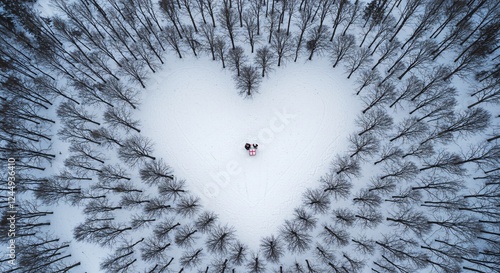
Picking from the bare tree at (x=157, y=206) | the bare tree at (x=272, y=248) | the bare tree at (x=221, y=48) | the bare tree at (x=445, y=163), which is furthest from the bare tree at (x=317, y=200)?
the bare tree at (x=221, y=48)

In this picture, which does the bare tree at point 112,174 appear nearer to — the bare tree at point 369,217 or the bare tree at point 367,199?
the bare tree at point 367,199

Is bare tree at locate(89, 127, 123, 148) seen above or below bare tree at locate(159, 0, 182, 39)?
below

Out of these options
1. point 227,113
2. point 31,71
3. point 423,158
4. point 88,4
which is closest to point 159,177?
point 227,113

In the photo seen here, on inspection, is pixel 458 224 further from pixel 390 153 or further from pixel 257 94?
pixel 257 94

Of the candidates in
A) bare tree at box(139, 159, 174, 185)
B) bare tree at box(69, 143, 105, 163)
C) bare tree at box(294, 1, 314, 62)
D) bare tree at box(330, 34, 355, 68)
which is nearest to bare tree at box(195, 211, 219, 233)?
bare tree at box(139, 159, 174, 185)

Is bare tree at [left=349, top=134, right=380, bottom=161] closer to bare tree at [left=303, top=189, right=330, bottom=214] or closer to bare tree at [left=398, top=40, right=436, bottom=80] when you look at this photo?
bare tree at [left=303, top=189, right=330, bottom=214]
